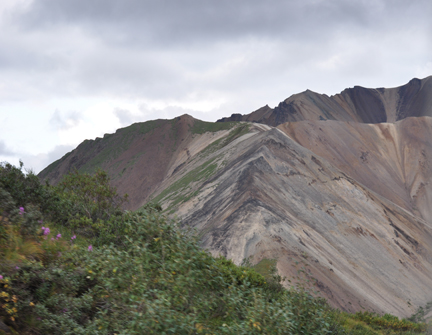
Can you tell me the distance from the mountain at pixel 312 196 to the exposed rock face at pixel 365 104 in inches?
887

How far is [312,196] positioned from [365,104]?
8422 cm

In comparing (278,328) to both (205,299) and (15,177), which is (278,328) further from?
(15,177)

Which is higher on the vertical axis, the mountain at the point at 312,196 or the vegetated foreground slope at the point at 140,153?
the vegetated foreground slope at the point at 140,153

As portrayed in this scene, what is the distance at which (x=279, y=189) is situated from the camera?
104ft

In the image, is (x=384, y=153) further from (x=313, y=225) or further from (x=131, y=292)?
(x=131, y=292)

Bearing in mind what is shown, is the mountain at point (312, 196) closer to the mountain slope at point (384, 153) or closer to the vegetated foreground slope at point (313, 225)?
the vegetated foreground slope at point (313, 225)

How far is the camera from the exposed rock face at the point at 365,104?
90.1 meters

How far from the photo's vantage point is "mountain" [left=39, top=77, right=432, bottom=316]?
80.7 ft

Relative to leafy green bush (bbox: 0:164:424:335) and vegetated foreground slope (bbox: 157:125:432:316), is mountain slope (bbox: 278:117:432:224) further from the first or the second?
leafy green bush (bbox: 0:164:424:335)

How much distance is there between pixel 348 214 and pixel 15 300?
3222 centimetres

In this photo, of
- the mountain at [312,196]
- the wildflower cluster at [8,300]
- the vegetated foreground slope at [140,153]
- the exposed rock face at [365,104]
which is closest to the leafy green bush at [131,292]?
the wildflower cluster at [8,300]

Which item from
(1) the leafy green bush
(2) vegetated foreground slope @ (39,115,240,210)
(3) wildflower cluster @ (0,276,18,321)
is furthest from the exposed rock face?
(3) wildflower cluster @ (0,276,18,321)

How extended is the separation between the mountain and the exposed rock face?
887 inches

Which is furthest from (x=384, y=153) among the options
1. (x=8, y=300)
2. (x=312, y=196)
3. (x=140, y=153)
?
(x=8, y=300)
